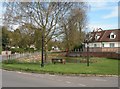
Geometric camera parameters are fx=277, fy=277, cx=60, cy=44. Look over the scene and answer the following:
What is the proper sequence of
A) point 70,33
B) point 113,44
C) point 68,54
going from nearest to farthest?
point 70,33
point 68,54
point 113,44

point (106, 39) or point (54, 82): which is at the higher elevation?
point (106, 39)

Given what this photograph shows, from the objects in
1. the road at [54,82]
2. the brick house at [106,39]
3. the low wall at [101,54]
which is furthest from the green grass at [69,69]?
the brick house at [106,39]

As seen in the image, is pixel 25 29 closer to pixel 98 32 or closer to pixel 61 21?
pixel 61 21

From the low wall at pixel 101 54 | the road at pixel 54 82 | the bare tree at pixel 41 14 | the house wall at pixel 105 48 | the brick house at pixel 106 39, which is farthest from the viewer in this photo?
the brick house at pixel 106 39

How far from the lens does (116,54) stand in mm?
52719

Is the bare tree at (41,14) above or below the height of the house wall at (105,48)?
above

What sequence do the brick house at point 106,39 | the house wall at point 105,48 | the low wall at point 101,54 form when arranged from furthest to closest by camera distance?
the brick house at point 106,39 < the house wall at point 105,48 < the low wall at point 101,54

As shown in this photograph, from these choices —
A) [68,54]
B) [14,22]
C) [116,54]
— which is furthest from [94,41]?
[14,22]

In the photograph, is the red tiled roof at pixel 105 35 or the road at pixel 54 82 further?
the red tiled roof at pixel 105 35

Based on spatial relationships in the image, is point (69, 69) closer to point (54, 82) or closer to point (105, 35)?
point (54, 82)

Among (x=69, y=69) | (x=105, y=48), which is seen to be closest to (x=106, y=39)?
(x=105, y=48)

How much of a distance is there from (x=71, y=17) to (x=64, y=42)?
436cm

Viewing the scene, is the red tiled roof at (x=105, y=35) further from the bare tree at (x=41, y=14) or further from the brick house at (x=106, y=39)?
the bare tree at (x=41, y=14)

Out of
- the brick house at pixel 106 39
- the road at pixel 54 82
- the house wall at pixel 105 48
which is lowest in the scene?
the road at pixel 54 82
